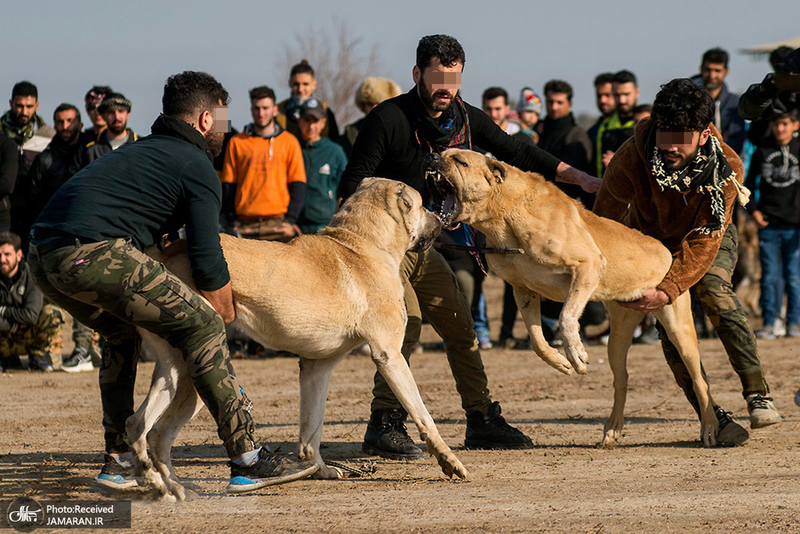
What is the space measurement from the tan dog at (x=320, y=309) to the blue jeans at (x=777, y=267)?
743 cm

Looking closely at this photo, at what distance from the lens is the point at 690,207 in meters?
6.09

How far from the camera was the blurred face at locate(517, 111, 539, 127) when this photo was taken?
12688mm

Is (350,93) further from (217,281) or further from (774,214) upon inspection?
(217,281)

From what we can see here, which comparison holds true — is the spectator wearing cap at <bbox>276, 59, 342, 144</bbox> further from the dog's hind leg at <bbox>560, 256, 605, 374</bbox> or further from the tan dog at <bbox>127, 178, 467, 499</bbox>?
the dog's hind leg at <bbox>560, 256, 605, 374</bbox>

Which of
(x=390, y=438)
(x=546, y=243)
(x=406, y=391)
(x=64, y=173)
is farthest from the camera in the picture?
(x=64, y=173)

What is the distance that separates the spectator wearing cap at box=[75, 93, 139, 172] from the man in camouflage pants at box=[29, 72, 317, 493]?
5248 mm

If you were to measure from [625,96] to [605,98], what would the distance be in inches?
21.6

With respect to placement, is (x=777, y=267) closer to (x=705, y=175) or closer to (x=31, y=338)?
(x=705, y=175)

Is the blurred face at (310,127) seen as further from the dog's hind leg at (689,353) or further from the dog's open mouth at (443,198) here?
the dog's hind leg at (689,353)

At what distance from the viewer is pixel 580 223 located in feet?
19.3

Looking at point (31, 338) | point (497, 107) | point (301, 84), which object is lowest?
point (31, 338)

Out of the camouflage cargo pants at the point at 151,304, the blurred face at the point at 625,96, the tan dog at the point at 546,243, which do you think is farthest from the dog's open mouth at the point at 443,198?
A: the blurred face at the point at 625,96

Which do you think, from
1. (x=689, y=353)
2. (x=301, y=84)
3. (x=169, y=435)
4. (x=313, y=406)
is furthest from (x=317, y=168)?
(x=169, y=435)

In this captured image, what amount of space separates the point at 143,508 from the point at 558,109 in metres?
8.21
